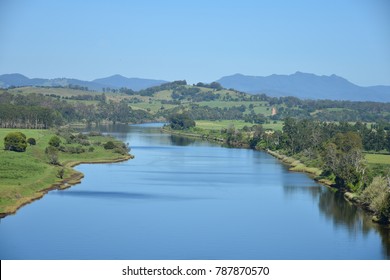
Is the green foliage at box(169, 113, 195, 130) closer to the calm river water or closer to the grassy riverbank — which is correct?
the grassy riverbank

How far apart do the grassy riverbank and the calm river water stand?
114cm

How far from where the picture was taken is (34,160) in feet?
182

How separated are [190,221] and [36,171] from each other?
1753cm

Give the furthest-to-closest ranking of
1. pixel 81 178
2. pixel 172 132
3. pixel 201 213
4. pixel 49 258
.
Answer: pixel 172 132 → pixel 81 178 → pixel 201 213 → pixel 49 258

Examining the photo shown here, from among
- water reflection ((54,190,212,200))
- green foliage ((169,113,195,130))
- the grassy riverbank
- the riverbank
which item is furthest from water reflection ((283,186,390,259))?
green foliage ((169,113,195,130))

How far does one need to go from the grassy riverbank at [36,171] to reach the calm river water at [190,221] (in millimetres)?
1136

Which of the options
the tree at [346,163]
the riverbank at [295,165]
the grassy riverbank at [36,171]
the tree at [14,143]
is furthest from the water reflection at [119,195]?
the tree at [14,143]

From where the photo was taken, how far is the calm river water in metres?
30.4

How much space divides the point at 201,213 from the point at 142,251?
10.2m

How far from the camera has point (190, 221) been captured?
3709 centimetres

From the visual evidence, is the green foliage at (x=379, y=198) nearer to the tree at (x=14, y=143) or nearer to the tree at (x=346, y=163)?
the tree at (x=346, y=163)

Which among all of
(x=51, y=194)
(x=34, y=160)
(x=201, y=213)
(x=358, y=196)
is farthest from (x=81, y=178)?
(x=358, y=196)

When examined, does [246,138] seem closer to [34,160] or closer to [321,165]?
[321,165]

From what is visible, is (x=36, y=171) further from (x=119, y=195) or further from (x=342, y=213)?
(x=342, y=213)
